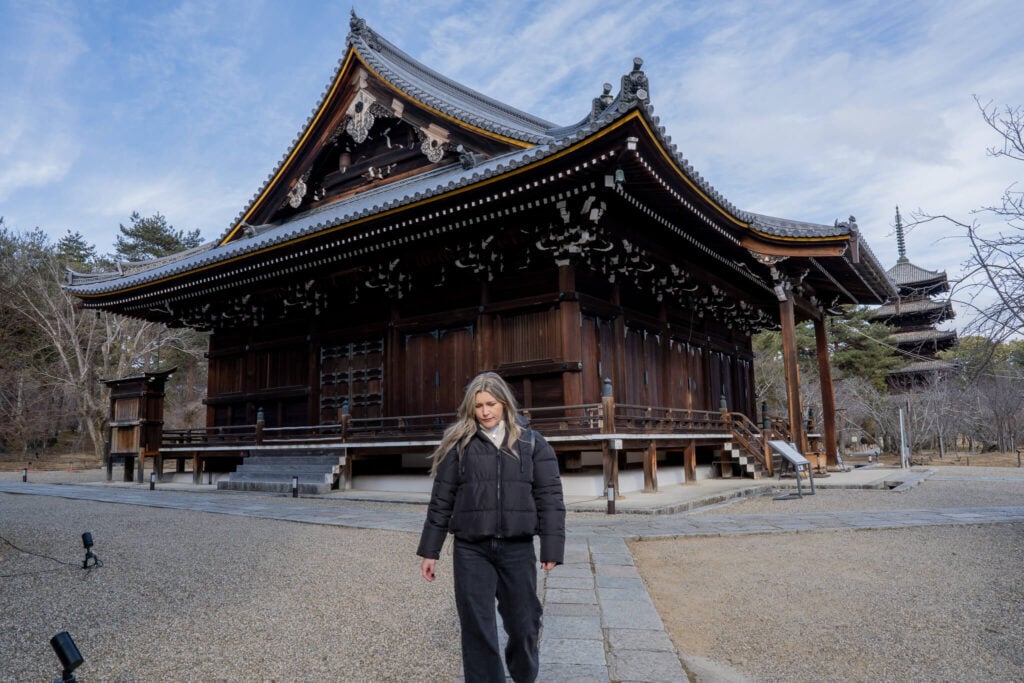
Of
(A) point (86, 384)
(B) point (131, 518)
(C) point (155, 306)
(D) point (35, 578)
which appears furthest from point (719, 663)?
(A) point (86, 384)

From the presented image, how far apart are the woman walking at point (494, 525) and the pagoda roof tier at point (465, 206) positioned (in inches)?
256

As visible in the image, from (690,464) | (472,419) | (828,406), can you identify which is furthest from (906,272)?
(472,419)

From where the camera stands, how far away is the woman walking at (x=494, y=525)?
2.82m

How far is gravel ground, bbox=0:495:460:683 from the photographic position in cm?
346

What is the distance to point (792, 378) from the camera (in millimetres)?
13906

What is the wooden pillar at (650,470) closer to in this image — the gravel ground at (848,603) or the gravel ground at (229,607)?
the gravel ground at (848,603)

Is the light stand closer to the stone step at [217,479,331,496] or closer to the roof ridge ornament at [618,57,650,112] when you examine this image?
the stone step at [217,479,331,496]

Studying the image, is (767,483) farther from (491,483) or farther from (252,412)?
(252,412)

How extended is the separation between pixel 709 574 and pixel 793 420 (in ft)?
29.3

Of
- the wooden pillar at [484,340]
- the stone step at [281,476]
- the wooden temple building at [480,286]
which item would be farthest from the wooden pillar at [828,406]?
the stone step at [281,476]

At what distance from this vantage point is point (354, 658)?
3555mm

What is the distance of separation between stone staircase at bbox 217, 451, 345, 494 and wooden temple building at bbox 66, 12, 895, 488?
231 mm

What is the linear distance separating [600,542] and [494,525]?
438 cm

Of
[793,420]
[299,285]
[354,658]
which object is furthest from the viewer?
[299,285]
